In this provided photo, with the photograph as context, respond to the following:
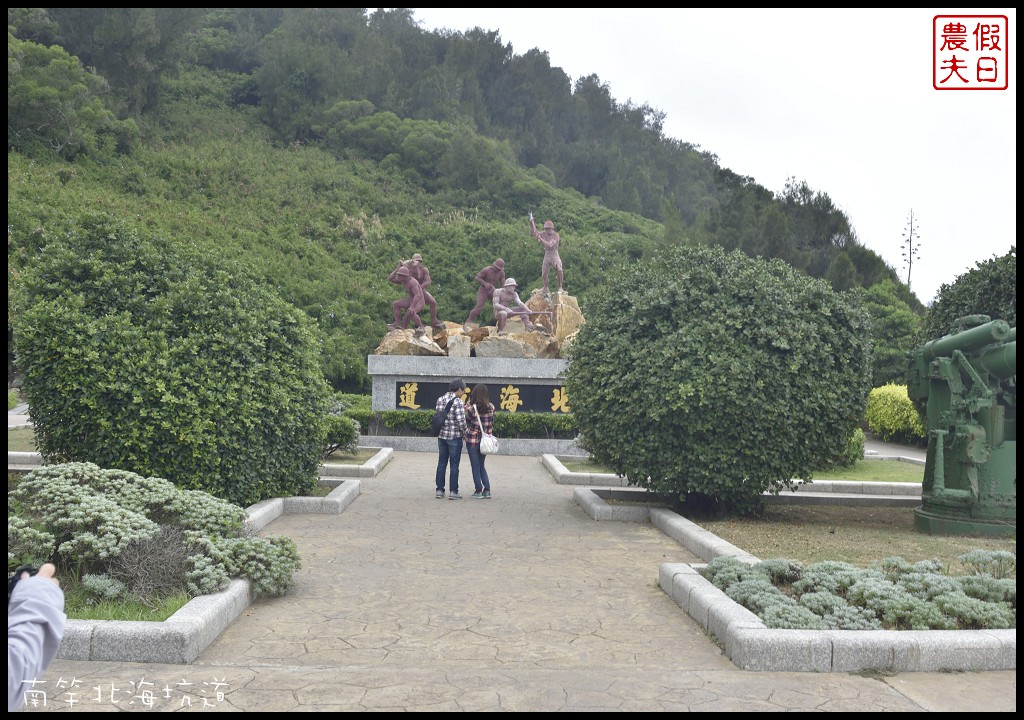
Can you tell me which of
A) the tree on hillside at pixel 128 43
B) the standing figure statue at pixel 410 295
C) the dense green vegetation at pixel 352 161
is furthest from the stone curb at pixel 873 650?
the tree on hillside at pixel 128 43

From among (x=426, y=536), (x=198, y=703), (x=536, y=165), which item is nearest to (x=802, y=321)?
(x=426, y=536)

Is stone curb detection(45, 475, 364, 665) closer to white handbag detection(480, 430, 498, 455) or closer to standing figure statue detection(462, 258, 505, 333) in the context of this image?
white handbag detection(480, 430, 498, 455)

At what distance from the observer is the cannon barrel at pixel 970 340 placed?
8359 millimetres

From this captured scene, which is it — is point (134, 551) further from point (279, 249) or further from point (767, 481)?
point (279, 249)

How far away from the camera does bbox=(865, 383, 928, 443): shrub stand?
21578 millimetres

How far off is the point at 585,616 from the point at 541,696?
6.11ft

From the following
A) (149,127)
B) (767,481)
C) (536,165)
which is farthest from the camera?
(536,165)

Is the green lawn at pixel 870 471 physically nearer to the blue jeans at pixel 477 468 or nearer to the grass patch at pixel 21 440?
the blue jeans at pixel 477 468

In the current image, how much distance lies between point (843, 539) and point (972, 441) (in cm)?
151

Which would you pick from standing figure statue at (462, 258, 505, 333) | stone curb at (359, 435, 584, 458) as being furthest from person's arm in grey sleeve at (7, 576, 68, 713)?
standing figure statue at (462, 258, 505, 333)

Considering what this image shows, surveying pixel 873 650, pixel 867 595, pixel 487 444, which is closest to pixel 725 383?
pixel 487 444

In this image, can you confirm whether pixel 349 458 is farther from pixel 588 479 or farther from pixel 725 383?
pixel 725 383

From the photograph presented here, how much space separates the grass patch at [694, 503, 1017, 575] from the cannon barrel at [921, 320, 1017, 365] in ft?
5.87

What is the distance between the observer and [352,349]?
3119cm
